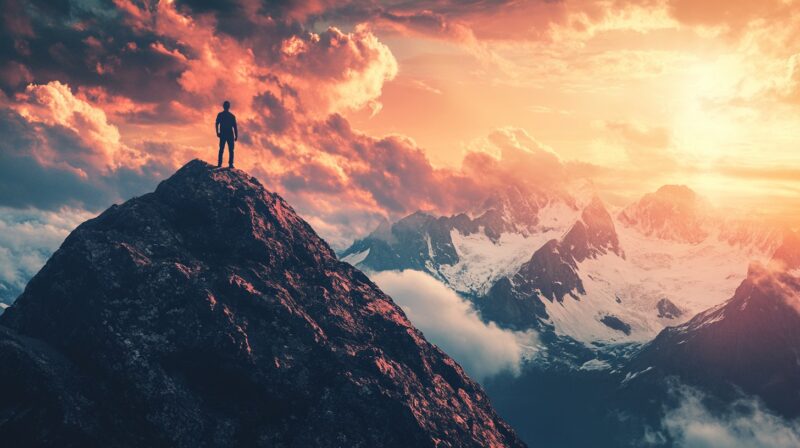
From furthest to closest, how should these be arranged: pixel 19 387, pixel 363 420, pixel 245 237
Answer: pixel 245 237 < pixel 363 420 < pixel 19 387

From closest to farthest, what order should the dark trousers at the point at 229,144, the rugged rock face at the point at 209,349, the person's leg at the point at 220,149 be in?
the rugged rock face at the point at 209,349 < the person's leg at the point at 220,149 < the dark trousers at the point at 229,144

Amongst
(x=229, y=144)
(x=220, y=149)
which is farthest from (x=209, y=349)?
(x=229, y=144)

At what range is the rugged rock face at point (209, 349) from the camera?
42.8 meters

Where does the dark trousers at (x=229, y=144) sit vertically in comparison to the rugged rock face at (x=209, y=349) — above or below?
above

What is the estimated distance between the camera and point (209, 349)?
47062 mm

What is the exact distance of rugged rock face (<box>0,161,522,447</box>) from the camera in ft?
141

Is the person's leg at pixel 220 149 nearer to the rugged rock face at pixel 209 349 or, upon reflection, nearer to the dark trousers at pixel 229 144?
the dark trousers at pixel 229 144

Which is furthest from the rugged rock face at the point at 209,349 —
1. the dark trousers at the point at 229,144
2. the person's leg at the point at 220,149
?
the dark trousers at the point at 229,144

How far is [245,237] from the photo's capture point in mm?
56000

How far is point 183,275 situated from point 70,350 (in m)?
8.95

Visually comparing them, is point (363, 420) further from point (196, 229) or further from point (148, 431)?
point (196, 229)

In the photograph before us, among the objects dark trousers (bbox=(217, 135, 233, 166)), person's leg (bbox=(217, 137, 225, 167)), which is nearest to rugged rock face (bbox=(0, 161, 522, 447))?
person's leg (bbox=(217, 137, 225, 167))

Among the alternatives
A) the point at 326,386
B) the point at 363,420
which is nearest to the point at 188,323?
the point at 326,386

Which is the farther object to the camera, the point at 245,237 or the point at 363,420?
the point at 245,237
